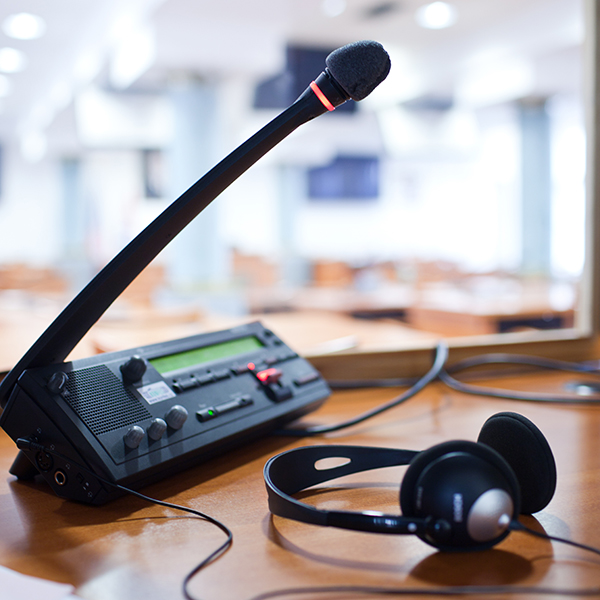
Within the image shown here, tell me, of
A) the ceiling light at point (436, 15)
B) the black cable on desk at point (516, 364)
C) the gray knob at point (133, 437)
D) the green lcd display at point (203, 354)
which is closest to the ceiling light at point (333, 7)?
the ceiling light at point (436, 15)

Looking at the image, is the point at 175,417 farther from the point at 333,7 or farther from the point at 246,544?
the point at 333,7

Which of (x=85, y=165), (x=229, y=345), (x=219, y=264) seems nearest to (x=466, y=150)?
(x=219, y=264)

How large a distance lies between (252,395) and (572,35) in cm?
502

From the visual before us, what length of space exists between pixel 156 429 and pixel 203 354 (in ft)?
0.49

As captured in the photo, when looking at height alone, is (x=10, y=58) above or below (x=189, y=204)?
above

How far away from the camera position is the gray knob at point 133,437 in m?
0.46

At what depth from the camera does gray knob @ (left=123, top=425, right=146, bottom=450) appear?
0.46 meters

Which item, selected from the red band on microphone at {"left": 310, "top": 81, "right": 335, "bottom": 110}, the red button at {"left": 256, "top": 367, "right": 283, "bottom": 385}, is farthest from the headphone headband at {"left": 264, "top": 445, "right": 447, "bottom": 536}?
the red band on microphone at {"left": 310, "top": 81, "right": 335, "bottom": 110}

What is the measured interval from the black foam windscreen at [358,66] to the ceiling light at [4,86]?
405cm

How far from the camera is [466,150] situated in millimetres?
7418

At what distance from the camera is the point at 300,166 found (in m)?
10.4

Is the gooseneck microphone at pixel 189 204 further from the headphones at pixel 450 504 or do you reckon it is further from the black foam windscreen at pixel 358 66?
the headphones at pixel 450 504

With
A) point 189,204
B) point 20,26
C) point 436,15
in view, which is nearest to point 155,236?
point 189,204

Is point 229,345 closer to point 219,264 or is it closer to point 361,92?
point 361,92
